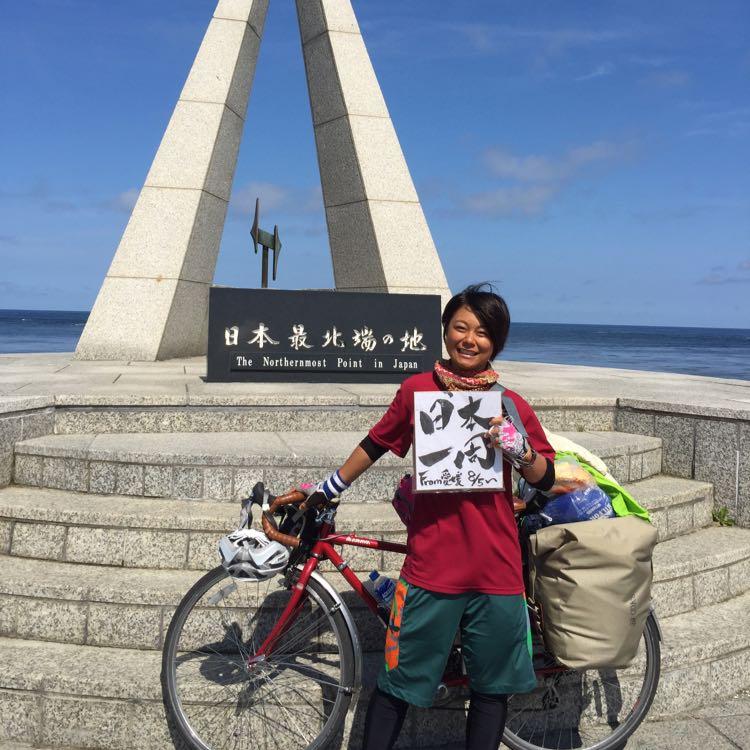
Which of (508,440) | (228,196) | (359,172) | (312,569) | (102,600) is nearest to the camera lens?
(508,440)

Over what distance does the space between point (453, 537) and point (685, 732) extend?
1.74m

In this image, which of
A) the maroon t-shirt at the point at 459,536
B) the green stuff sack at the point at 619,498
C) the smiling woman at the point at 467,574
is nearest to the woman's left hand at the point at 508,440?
the smiling woman at the point at 467,574

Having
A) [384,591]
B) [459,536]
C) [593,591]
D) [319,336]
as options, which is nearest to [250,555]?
[384,591]

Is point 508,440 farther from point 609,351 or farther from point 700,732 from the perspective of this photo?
point 609,351

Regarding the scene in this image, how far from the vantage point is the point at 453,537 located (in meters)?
2.31

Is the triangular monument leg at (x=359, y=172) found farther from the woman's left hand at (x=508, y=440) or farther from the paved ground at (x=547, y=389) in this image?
the woman's left hand at (x=508, y=440)

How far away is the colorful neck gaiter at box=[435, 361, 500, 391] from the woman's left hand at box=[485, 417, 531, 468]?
12cm

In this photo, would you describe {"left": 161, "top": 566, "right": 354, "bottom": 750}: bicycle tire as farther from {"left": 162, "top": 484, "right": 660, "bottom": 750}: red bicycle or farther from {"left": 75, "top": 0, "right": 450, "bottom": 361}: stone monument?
{"left": 75, "top": 0, "right": 450, "bottom": 361}: stone monument

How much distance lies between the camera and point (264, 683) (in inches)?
114

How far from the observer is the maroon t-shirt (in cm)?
229

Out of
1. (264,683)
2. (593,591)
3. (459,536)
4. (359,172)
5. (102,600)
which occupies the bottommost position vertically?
(264,683)

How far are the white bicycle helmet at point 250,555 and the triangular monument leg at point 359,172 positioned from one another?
719 centimetres

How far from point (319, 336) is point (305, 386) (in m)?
0.65

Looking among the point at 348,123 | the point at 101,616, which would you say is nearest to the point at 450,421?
the point at 101,616
